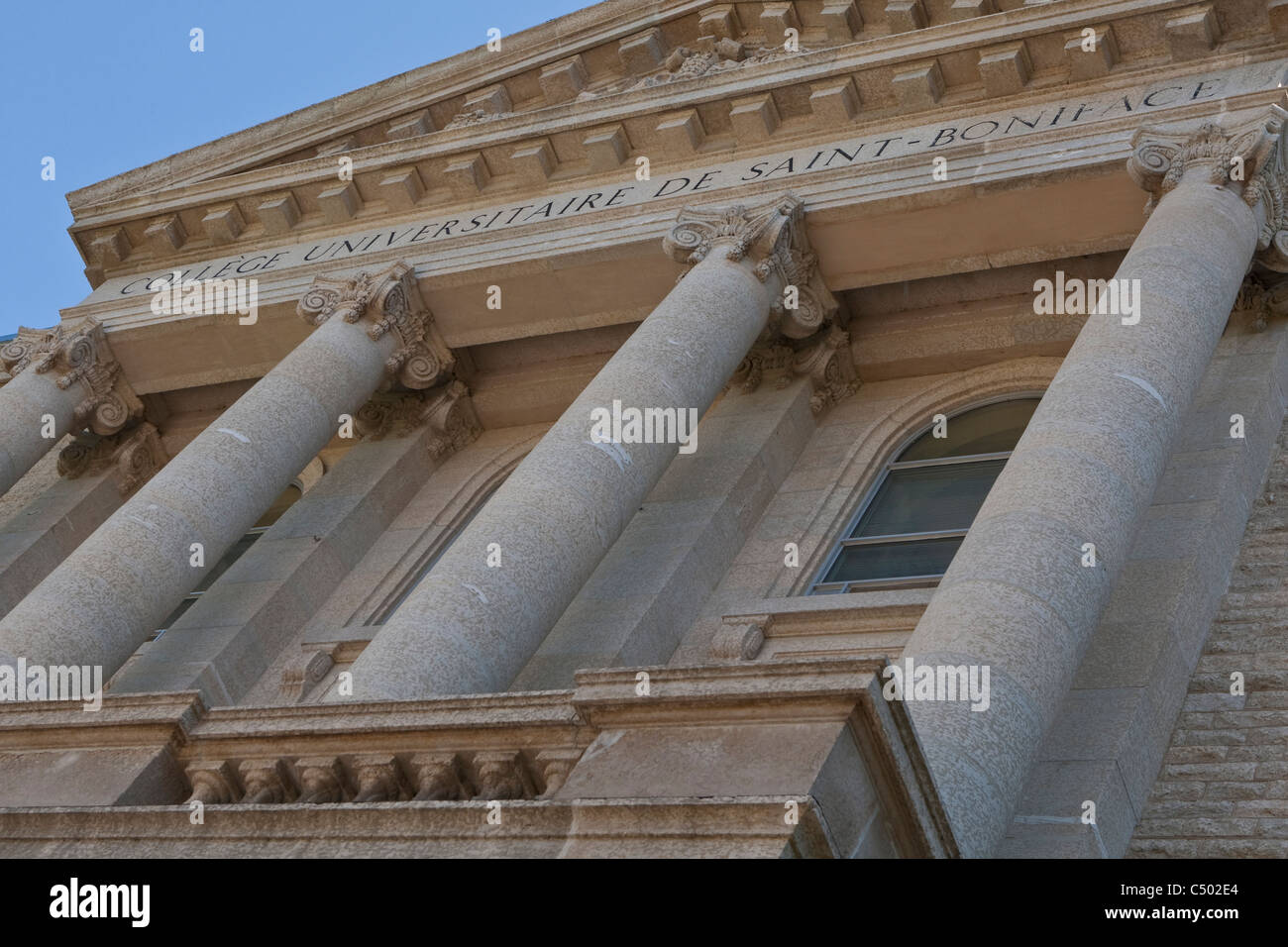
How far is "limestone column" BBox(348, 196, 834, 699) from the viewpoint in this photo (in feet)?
45.5

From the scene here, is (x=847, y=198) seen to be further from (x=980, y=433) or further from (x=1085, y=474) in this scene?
(x=1085, y=474)

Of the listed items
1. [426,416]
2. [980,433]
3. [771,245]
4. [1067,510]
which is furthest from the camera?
[426,416]

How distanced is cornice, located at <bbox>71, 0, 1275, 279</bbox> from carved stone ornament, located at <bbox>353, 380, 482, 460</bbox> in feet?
8.28

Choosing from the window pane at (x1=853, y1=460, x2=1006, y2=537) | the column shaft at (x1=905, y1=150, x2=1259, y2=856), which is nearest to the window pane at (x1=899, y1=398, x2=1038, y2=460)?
the window pane at (x1=853, y1=460, x2=1006, y2=537)

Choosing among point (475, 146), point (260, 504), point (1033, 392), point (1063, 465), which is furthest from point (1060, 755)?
point (475, 146)

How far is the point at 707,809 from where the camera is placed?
8.52m

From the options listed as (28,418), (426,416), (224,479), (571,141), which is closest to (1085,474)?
(224,479)

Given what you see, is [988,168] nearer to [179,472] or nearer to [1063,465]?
[1063,465]

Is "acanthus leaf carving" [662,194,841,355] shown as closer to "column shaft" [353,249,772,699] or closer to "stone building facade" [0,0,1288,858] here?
"stone building facade" [0,0,1288,858]

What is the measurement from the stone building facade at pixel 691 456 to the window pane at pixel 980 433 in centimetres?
7

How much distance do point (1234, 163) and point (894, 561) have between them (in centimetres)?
507

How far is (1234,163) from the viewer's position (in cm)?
1652

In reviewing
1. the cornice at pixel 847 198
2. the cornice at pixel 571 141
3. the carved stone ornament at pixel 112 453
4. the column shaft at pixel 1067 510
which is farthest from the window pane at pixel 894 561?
the carved stone ornament at pixel 112 453

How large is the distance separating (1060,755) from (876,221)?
8.08 metres
